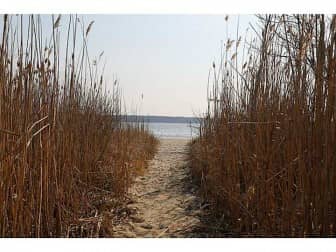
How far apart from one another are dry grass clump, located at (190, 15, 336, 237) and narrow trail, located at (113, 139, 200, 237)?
0.16 metres

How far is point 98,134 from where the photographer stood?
2184 mm

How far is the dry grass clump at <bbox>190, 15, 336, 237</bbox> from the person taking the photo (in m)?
1.04

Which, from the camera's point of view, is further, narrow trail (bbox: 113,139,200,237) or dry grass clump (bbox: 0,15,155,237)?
narrow trail (bbox: 113,139,200,237)

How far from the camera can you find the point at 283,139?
1.26m

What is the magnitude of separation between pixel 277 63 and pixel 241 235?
0.66 metres

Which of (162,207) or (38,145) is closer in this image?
(38,145)

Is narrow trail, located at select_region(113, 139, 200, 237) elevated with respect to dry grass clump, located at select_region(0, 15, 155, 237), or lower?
lower

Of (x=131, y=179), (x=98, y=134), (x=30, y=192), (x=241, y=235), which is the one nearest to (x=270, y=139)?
(x=241, y=235)

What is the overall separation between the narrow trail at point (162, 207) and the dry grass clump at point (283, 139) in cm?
16

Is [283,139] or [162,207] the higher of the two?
[283,139]

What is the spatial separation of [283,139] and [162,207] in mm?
852

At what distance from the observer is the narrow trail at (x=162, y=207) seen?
1522mm
